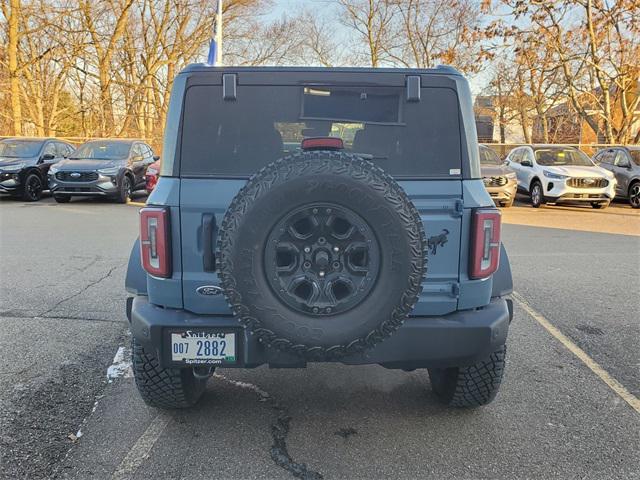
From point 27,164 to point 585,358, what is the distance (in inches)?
571

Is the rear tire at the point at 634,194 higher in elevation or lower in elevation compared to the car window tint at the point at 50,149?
lower

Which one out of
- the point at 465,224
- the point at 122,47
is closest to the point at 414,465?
the point at 465,224

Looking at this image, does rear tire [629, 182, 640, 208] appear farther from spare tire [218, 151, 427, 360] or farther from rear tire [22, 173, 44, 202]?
rear tire [22, 173, 44, 202]

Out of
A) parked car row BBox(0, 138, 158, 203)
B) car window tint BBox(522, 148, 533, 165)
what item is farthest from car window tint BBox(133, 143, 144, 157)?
car window tint BBox(522, 148, 533, 165)

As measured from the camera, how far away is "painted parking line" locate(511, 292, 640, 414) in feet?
11.5

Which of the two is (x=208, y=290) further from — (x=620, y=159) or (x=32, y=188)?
(x=620, y=159)

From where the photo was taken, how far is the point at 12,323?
480 centimetres

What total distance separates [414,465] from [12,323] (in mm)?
3794

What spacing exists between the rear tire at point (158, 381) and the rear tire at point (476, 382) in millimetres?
1521

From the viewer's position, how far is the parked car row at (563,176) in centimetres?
1394

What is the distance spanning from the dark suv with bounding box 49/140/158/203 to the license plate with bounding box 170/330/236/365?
12.1m

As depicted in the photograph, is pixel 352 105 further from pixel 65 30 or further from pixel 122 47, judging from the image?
pixel 122 47

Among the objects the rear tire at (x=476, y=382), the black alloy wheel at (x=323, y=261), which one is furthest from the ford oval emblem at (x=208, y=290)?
the rear tire at (x=476, y=382)

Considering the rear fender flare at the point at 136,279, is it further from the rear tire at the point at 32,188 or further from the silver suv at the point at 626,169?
the silver suv at the point at 626,169
